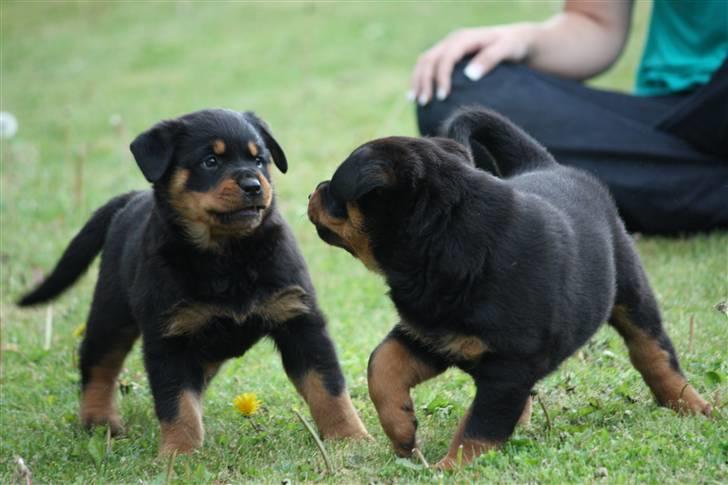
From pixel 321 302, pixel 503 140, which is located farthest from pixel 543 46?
pixel 503 140

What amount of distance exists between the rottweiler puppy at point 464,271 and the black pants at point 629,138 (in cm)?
285

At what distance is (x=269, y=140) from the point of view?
4.09m

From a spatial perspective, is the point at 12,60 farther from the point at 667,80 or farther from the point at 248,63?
the point at 667,80

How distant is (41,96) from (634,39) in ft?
23.7

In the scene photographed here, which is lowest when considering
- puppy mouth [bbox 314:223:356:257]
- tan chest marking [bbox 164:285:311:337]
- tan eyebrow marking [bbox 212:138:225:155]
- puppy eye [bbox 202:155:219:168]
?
tan chest marking [bbox 164:285:311:337]

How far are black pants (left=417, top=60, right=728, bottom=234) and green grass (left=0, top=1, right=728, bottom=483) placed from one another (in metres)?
0.23

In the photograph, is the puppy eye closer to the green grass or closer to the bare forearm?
the green grass

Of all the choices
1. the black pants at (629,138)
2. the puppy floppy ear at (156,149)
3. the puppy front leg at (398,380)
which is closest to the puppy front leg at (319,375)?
the puppy front leg at (398,380)

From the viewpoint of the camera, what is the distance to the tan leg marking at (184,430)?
3.66 meters

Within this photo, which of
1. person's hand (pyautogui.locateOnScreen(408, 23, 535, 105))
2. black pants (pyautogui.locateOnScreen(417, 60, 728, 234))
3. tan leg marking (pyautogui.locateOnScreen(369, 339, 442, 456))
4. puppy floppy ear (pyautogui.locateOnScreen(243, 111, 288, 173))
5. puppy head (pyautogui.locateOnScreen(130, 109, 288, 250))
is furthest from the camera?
person's hand (pyautogui.locateOnScreen(408, 23, 535, 105))

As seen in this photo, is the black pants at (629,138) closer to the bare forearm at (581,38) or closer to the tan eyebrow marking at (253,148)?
the bare forearm at (581,38)

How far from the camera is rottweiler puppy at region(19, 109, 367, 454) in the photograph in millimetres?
3734

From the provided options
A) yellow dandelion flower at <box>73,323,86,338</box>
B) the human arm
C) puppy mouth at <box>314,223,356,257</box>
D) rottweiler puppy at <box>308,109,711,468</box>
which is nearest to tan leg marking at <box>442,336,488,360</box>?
rottweiler puppy at <box>308,109,711,468</box>

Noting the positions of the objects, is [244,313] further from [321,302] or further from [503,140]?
[321,302]
